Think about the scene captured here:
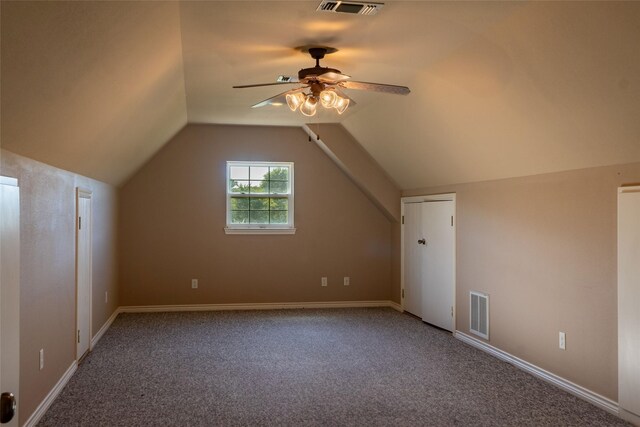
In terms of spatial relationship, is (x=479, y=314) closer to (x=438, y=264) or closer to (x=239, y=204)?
(x=438, y=264)

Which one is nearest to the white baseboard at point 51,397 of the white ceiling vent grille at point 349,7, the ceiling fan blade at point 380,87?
the ceiling fan blade at point 380,87

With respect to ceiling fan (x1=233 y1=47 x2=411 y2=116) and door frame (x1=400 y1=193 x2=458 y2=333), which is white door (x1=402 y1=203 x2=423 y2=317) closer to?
door frame (x1=400 y1=193 x2=458 y2=333)

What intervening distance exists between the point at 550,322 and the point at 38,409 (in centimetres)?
378

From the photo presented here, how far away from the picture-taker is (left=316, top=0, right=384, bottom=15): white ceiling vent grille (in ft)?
9.64

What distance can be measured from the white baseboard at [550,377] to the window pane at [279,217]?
2977 millimetres

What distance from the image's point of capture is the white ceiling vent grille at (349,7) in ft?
9.64

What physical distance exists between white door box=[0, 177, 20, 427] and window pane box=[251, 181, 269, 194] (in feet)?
17.2

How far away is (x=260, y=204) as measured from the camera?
7391mm

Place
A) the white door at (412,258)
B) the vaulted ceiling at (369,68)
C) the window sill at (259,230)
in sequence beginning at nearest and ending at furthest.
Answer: the vaulted ceiling at (369,68) → the white door at (412,258) → the window sill at (259,230)

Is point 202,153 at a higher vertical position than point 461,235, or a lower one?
higher

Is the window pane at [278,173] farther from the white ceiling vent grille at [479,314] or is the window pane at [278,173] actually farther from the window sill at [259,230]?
the white ceiling vent grille at [479,314]

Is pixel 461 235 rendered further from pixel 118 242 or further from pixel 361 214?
pixel 118 242

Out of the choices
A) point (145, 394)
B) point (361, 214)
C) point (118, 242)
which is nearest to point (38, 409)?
point (145, 394)

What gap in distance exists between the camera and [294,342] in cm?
546
